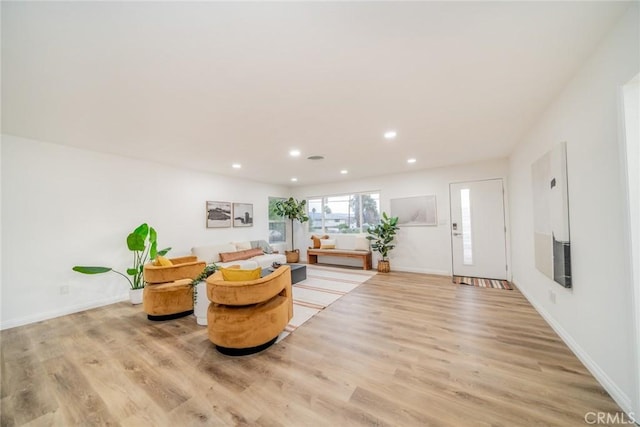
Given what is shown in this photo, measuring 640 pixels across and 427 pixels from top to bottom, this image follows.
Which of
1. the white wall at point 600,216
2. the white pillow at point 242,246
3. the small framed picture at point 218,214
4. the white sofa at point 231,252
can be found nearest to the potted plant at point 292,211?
the white sofa at point 231,252

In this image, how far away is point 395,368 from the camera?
6.57ft

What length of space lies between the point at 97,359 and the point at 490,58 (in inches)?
172

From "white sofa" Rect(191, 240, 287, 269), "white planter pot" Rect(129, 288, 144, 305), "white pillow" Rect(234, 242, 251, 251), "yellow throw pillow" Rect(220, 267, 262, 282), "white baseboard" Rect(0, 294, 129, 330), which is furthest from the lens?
"white pillow" Rect(234, 242, 251, 251)

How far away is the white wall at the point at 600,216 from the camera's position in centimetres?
145

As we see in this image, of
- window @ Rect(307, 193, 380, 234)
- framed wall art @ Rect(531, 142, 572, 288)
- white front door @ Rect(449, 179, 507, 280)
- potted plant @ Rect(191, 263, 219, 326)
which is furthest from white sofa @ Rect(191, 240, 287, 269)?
framed wall art @ Rect(531, 142, 572, 288)

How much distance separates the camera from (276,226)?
23.8 ft

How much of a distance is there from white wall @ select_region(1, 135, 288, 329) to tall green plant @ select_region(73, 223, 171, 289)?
154 millimetres

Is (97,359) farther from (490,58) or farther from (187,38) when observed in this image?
(490,58)

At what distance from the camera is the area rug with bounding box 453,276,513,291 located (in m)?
4.19

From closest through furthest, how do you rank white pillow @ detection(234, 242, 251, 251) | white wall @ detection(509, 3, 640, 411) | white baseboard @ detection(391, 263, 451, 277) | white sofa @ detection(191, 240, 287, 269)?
1. white wall @ detection(509, 3, 640, 411)
2. white sofa @ detection(191, 240, 287, 269)
3. white baseboard @ detection(391, 263, 451, 277)
4. white pillow @ detection(234, 242, 251, 251)

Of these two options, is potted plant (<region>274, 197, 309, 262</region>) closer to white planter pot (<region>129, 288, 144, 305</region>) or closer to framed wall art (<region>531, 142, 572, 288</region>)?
white planter pot (<region>129, 288, 144, 305</region>)

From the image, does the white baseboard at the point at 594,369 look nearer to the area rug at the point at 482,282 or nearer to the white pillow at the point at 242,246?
the area rug at the point at 482,282

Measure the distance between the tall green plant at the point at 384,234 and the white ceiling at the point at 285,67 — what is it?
272 cm

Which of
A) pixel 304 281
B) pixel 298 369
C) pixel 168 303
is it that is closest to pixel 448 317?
pixel 298 369
